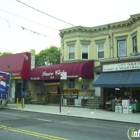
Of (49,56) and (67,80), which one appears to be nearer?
(67,80)

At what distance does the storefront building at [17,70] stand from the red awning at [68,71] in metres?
1.25

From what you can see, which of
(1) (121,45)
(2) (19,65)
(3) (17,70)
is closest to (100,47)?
(1) (121,45)

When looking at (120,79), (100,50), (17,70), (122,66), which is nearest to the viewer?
(120,79)

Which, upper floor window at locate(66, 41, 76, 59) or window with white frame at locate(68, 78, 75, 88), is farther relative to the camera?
upper floor window at locate(66, 41, 76, 59)

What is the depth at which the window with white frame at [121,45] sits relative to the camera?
75.0 ft

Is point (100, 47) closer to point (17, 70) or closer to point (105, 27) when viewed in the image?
point (105, 27)

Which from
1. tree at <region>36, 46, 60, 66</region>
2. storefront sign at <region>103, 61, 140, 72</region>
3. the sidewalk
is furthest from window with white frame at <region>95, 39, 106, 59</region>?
tree at <region>36, 46, 60, 66</region>

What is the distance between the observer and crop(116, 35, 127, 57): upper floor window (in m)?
22.9

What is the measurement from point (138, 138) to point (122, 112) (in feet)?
31.6

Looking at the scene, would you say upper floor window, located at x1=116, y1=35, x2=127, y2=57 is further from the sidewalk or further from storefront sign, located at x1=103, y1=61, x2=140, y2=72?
the sidewalk

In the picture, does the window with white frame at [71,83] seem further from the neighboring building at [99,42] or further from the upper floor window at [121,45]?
the upper floor window at [121,45]

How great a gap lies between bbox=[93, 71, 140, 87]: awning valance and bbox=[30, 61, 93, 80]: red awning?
3.03m

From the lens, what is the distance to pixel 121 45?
914 inches

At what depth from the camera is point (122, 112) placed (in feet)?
57.4
